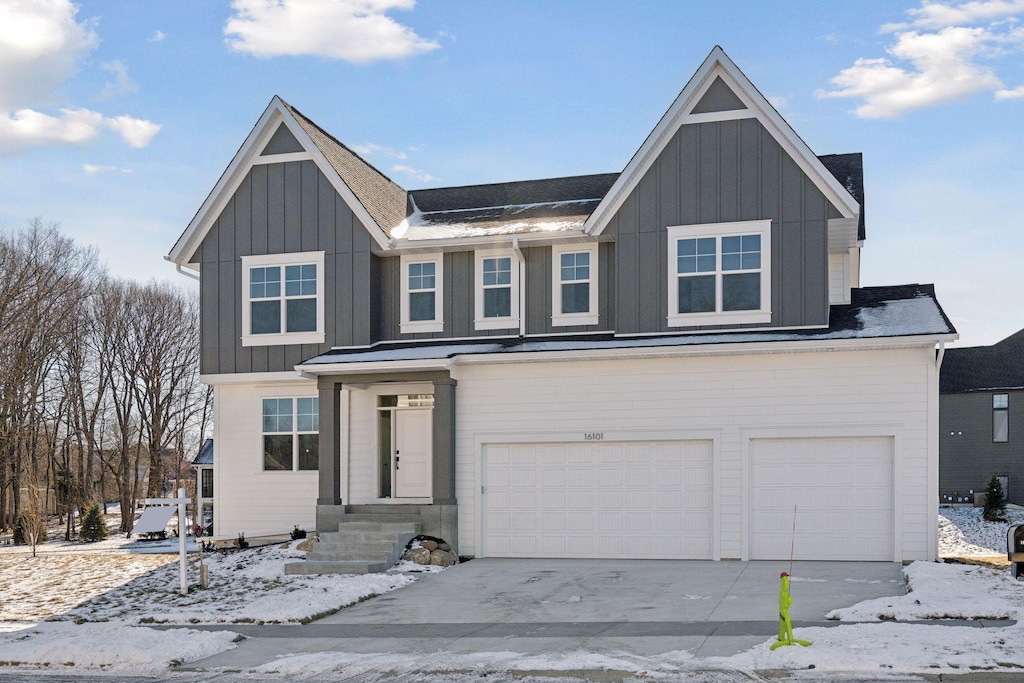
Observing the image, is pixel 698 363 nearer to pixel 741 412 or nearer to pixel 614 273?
pixel 741 412

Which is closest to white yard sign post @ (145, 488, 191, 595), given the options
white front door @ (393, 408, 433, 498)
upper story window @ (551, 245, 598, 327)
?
white front door @ (393, 408, 433, 498)

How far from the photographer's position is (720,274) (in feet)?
64.9

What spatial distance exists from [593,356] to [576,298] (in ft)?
6.67

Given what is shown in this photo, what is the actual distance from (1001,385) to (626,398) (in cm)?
2982

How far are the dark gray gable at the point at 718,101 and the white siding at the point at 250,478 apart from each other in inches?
377

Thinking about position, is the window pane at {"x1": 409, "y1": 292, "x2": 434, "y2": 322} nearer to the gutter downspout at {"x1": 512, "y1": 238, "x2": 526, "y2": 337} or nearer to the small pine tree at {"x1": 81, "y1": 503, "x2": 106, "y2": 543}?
the gutter downspout at {"x1": 512, "y1": 238, "x2": 526, "y2": 337}

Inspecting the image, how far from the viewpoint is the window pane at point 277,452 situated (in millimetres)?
22562

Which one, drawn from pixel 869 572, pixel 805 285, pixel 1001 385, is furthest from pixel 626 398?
pixel 1001 385

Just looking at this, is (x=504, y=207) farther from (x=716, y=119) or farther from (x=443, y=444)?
(x=443, y=444)

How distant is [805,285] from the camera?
19297 millimetres

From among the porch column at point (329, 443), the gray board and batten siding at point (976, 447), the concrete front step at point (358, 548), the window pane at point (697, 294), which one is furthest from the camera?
the gray board and batten siding at point (976, 447)

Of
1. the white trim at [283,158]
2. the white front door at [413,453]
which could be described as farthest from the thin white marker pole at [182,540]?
the white trim at [283,158]

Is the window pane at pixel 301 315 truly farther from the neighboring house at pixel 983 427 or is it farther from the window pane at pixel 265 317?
the neighboring house at pixel 983 427

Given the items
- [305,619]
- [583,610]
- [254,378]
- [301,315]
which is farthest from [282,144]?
[583,610]
